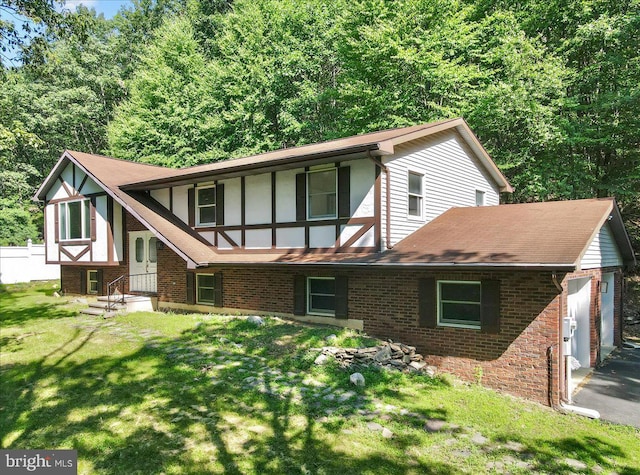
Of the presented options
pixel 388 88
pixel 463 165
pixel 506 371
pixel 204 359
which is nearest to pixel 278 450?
pixel 204 359

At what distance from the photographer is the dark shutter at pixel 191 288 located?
14.5 meters

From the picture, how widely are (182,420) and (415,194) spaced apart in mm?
8547

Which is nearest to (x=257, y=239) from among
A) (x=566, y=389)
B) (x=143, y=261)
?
(x=143, y=261)

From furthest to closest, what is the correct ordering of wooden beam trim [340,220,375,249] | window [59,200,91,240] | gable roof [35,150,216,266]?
window [59,200,91,240] → gable roof [35,150,216,266] → wooden beam trim [340,220,375,249]

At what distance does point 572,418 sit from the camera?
7.36 meters

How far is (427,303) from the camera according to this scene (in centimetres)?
955

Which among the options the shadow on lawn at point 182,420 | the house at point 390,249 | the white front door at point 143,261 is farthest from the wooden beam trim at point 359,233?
the white front door at point 143,261

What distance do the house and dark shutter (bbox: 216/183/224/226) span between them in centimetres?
6

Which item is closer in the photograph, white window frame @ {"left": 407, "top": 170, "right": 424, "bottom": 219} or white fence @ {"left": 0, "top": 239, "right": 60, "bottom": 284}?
white window frame @ {"left": 407, "top": 170, "right": 424, "bottom": 219}

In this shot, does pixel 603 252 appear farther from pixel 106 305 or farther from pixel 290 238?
pixel 106 305

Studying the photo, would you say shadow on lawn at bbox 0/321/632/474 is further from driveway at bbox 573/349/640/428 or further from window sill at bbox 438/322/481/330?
window sill at bbox 438/322/481/330

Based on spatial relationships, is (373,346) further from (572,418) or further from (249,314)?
(249,314)

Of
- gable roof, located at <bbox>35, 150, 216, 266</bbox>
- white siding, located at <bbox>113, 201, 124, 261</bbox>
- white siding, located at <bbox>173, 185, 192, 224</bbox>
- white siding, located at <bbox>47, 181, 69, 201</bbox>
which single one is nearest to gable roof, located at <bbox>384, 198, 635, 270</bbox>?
gable roof, located at <bbox>35, 150, 216, 266</bbox>

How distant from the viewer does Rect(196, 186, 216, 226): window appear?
48.2ft
